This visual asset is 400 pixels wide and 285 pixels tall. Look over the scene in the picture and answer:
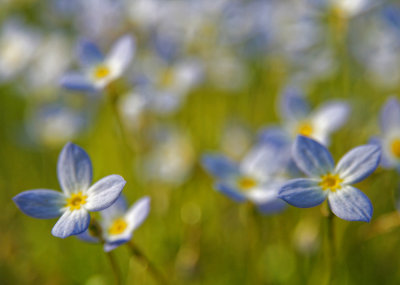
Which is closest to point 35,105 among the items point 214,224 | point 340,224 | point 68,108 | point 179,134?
point 68,108

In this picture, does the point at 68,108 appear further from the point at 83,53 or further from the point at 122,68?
the point at 122,68

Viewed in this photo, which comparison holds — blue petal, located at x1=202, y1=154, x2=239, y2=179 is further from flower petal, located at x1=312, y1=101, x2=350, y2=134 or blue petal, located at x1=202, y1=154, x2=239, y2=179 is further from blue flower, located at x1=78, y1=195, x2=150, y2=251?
flower petal, located at x1=312, y1=101, x2=350, y2=134

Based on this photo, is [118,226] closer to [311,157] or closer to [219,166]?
[219,166]

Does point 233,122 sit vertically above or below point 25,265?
above

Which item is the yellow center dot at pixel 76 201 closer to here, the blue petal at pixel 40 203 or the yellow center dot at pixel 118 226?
the blue petal at pixel 40 203

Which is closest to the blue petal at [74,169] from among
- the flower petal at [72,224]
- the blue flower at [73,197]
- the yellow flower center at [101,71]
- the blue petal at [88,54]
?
the blue flower at [73,197]

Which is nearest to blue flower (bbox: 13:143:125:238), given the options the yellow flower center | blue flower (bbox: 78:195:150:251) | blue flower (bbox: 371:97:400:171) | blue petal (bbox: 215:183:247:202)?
blue flower (bbox: 78:195:150:251)

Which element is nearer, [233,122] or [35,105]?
[233,122]
